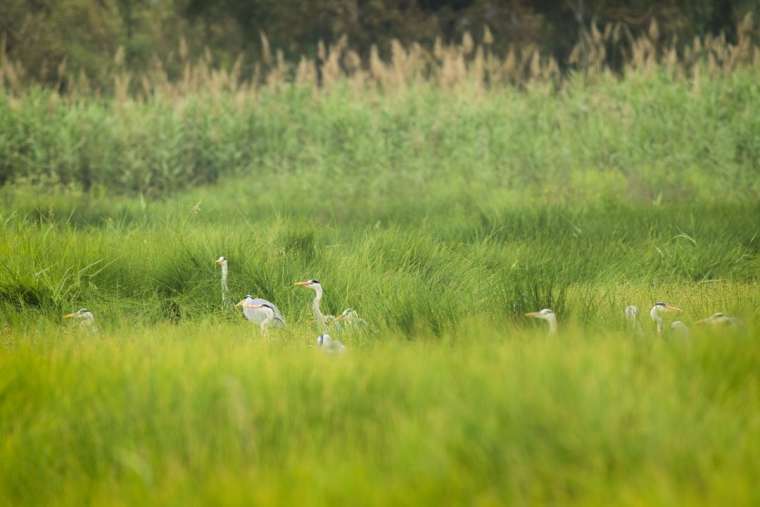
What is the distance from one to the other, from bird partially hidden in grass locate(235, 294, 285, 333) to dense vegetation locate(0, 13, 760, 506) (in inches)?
3.1

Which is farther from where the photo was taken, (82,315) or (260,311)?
(260,311)

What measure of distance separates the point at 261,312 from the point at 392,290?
0.71 m

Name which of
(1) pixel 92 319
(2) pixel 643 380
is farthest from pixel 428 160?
(2) pixel 643 380

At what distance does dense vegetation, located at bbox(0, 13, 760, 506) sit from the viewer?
2.78 metres

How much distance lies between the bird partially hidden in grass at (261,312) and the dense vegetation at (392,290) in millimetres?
79

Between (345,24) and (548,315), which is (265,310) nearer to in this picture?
(548,315)

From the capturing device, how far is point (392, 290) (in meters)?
5.39

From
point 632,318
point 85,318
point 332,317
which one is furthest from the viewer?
point 332,317

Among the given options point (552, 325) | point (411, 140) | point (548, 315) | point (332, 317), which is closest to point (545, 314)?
point (548, 315)

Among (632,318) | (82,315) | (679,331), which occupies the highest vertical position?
(679,331)

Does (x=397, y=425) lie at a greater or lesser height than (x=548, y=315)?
greater

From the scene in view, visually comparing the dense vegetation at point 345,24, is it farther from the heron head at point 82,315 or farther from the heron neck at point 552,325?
the heron neck at point 552,325

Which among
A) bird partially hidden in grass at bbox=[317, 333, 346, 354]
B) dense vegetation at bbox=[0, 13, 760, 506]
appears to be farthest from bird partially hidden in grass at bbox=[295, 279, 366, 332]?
A: bird partially hidden in grass at bbox=[317, 333, 346, 354]

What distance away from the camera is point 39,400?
3475 mm
